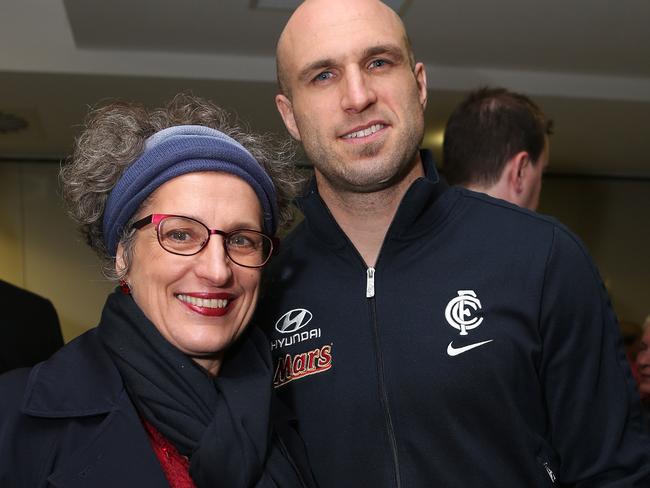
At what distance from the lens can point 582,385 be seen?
142 centimetres

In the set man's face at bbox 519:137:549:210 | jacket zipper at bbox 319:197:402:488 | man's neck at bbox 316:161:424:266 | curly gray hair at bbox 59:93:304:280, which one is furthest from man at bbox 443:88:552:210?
curly gray hair at bbox 59:93:304:280

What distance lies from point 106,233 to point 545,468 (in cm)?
92

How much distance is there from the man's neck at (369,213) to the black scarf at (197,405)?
0.38 meters

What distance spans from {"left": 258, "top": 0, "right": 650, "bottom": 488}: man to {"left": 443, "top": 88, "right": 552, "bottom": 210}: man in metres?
0.73

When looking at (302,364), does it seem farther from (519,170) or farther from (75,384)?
(519,170)

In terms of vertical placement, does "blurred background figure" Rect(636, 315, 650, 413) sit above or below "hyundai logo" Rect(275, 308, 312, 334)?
below

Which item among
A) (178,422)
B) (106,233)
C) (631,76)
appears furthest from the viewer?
(631,76)

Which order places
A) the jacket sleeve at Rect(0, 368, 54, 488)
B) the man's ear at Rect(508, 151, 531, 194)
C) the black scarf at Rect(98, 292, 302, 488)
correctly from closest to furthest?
the jacket sleeve at Rect(0, 368, 54, 488) < the black scarf at Rect(98, 292, 302, 488) < the man's ear at Rect(508, 151, 531, 194)

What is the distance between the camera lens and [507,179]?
227cm

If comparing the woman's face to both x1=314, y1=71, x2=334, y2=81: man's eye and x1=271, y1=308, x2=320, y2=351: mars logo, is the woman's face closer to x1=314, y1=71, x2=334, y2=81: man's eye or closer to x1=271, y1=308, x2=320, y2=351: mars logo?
x1=271, y1=308, x2=320, y2=351: mars logo

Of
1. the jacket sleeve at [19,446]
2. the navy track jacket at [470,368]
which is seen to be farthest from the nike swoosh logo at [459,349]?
the jacket sleeve at [19,446]

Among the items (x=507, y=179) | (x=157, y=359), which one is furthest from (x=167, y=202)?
(x=507, y=179)

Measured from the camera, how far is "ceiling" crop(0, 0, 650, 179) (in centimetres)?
365

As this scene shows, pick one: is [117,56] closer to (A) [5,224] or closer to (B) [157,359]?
(A) [5,224]
